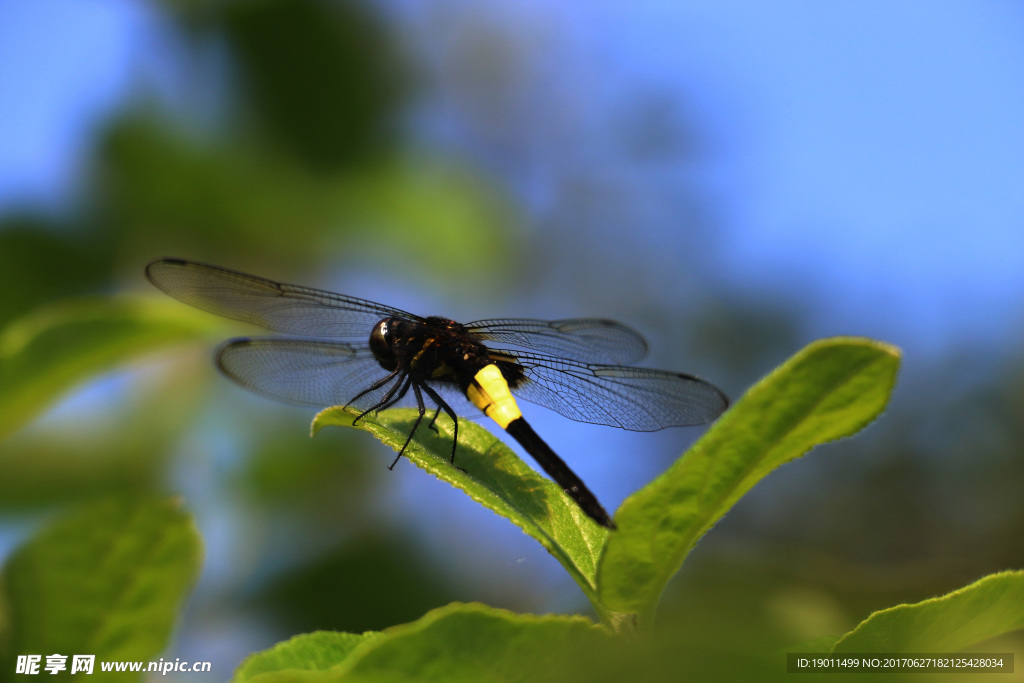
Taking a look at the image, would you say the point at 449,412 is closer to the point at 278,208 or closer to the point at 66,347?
the point at 66,347

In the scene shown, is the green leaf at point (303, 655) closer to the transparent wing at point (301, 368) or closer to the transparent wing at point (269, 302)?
the transparent wing at point (301, 368)

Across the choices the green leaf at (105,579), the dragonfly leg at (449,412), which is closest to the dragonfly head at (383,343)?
the dragonfly leg at (449,412)

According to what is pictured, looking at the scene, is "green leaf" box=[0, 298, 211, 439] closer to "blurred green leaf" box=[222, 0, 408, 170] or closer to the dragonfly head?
the dragonfly head

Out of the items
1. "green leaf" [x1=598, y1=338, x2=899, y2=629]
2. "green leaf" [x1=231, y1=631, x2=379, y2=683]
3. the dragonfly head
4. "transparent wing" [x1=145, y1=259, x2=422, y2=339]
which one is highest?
"transparent wing" [x1=145, y1=259, x2=422, y2=339]

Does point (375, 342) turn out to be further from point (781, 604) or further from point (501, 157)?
point (501, 157)

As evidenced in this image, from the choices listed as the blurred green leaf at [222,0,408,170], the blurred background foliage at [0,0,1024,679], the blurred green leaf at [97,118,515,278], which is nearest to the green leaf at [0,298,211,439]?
the blurred background foliage at [0,0,1024,679]
